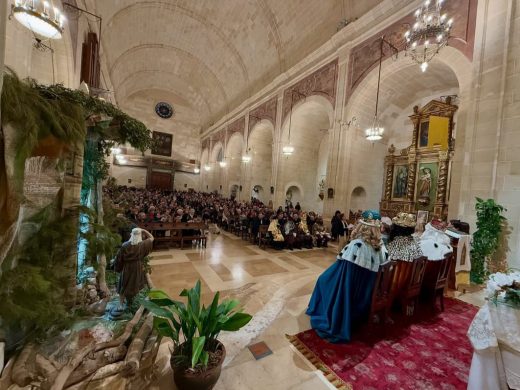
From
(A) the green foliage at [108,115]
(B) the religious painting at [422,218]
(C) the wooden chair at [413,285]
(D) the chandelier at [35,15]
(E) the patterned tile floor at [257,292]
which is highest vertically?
(D) the chandelier at [35,15]

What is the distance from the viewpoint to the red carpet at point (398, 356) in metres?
2.14

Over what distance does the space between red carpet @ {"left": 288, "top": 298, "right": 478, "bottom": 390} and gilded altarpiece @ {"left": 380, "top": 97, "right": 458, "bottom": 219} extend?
260 inches

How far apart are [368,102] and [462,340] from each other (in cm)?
813

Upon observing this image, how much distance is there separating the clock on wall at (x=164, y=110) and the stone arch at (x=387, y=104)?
22112 mm

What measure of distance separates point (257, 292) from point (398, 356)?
2135 mm

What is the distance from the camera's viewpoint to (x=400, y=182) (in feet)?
32.1

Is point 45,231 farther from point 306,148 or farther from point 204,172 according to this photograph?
point 204,172

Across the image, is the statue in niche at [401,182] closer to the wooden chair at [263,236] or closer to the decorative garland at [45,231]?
the wooden chair at [263,236]

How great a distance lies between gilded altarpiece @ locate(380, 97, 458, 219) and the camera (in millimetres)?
8242

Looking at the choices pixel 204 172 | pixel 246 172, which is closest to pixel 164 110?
pixel 204 172

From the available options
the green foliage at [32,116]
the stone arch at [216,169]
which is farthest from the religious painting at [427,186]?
the stone arch at [216,169]

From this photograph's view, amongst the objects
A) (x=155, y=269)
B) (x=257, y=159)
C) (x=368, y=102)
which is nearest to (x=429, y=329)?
(x=155, y=269)

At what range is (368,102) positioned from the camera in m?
8.66

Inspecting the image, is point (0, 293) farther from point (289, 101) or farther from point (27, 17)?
point (289, 101)
